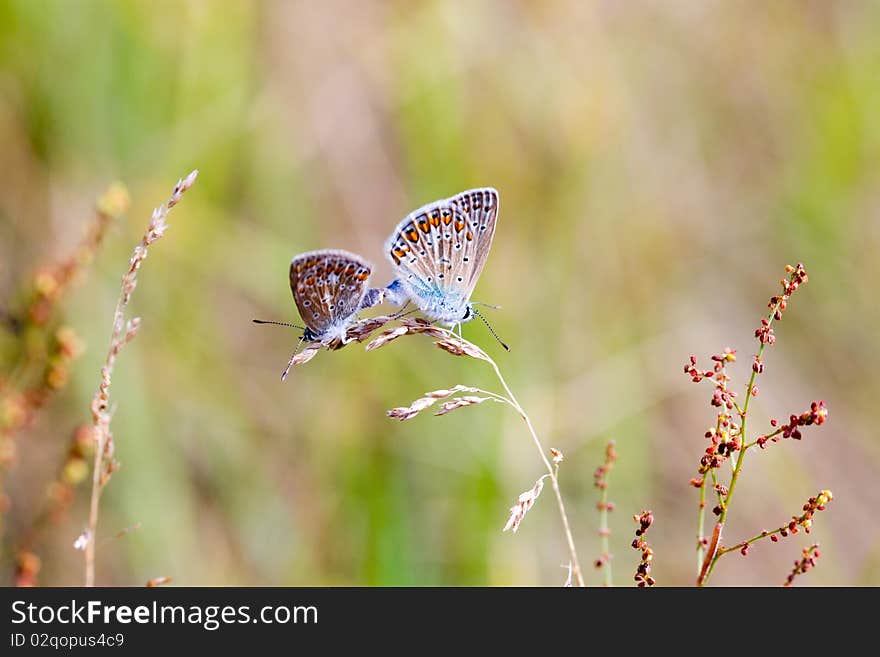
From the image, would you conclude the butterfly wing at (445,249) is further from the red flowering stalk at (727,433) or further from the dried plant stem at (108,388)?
the red flowering stalk at (727,433)

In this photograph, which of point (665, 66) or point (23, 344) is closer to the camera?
point (23, 344)

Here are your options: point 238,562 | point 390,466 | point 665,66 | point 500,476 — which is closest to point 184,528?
point 238,562

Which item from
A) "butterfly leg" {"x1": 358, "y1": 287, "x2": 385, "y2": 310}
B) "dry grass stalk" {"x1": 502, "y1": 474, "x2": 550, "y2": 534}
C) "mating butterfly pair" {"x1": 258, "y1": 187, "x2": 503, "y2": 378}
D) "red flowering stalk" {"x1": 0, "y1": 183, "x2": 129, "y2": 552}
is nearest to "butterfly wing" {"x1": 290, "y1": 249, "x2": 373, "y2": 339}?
"mating butterfly pair" {"x1": 258, "y1": 187, "x2": 503, "y2": 378}

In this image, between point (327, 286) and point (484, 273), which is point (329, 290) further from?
point (484, 273)

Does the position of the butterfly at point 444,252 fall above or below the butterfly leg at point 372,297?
above

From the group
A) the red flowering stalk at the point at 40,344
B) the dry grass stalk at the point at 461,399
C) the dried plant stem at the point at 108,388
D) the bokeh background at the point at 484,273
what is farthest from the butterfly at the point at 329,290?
the bokeh background at the point at 484,273

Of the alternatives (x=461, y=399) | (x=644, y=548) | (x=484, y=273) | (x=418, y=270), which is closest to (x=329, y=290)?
(x=418, y=270)

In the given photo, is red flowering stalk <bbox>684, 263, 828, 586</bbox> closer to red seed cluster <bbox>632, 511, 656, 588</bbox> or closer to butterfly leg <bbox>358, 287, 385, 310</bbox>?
red seed cluster <bbox>632, 511, 656, 588</bbox>

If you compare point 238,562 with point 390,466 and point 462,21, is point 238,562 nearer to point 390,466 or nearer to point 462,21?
point 390,466
